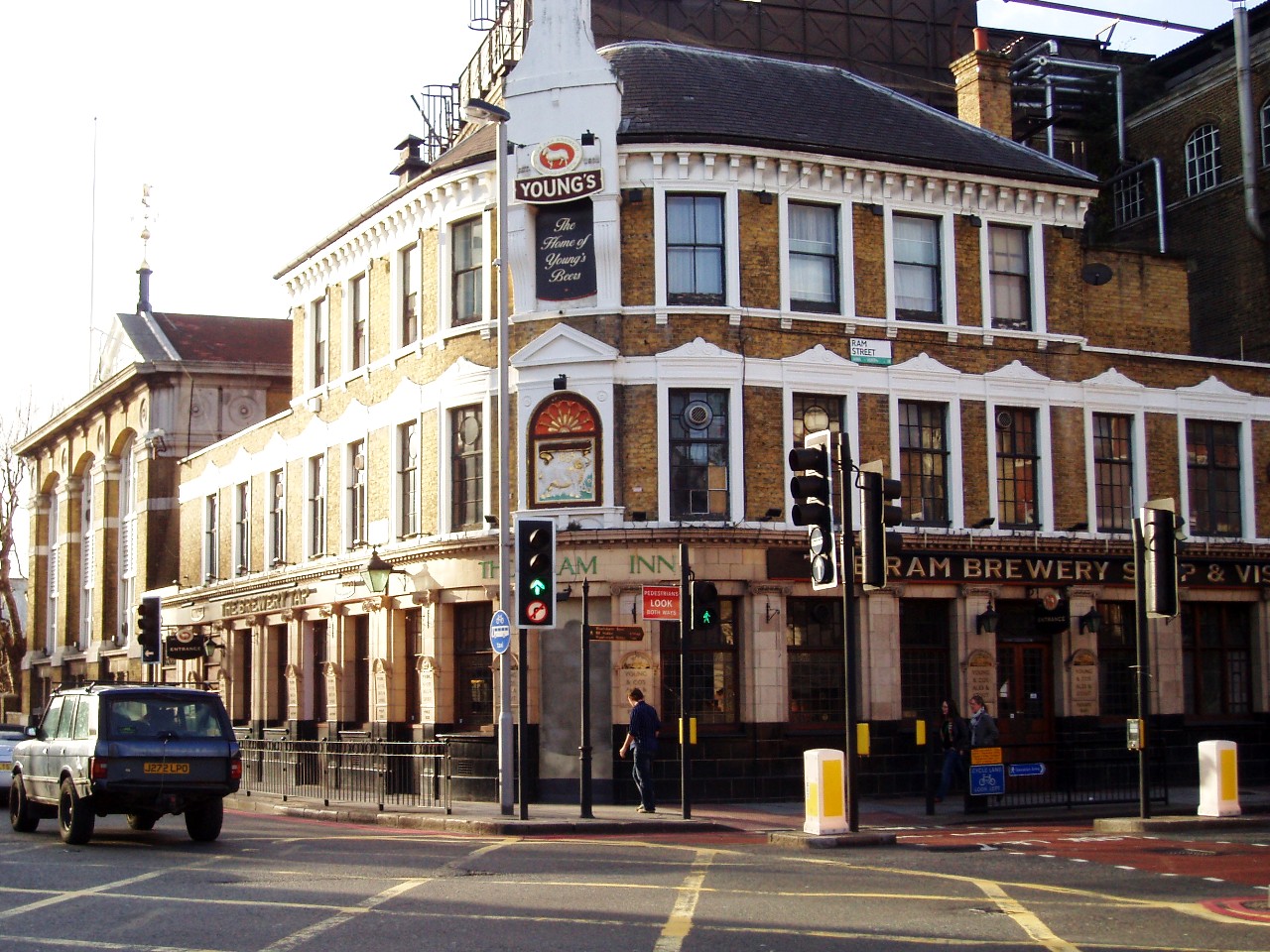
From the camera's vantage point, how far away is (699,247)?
27.8 metres

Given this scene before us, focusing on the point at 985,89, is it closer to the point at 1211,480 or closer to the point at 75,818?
the point at 1211,480

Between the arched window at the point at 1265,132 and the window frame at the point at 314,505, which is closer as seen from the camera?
the window frame at the point at 314,505

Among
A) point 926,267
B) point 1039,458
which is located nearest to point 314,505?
point 926,267

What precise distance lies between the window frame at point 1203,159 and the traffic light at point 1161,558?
2046cm

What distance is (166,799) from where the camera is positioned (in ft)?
61.1

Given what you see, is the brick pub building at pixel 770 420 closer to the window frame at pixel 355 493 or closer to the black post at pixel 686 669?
the window frame at pixel 355 493

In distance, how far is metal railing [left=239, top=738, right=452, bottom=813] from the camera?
83.4 ft

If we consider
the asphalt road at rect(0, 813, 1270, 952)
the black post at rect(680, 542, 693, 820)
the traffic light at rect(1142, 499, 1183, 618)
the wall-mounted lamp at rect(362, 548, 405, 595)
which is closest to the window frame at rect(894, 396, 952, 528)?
the black post at rect(680, 542, 693, 820)

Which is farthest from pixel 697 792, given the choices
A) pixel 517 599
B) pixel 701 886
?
pixel 701 886

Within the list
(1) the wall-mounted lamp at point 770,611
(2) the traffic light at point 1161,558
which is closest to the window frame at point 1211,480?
(1) the wall-mounted lamp at point 770,611

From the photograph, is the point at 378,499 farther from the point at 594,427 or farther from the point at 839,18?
the point at 839,18

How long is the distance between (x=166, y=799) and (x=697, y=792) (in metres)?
10.1

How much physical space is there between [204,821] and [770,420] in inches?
485

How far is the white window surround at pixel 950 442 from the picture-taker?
2848cm
